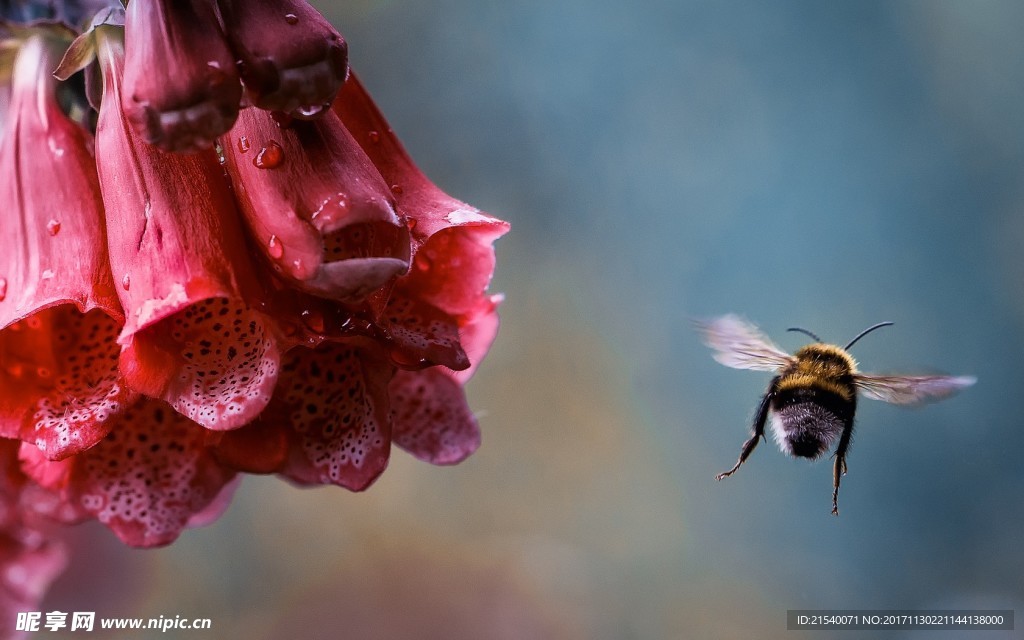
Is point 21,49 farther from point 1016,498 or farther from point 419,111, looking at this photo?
point 1016,498

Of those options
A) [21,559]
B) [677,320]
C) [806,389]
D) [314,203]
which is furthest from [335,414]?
[677,320]

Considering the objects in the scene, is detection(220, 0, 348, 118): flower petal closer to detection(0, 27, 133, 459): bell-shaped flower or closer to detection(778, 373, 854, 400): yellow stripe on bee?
detection(0, 27, 133, 459): bell-shaped flower

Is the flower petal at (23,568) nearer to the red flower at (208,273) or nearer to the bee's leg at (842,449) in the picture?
the red flower at (208,273)

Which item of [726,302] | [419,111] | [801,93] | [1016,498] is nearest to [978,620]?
[1016,498]

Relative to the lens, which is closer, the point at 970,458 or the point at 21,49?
the point at 21,49

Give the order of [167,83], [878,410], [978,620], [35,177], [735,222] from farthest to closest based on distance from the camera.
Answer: [735,222], [878,410], [978,620], [35,177], [167,83]

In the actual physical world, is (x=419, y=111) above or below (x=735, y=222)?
above
